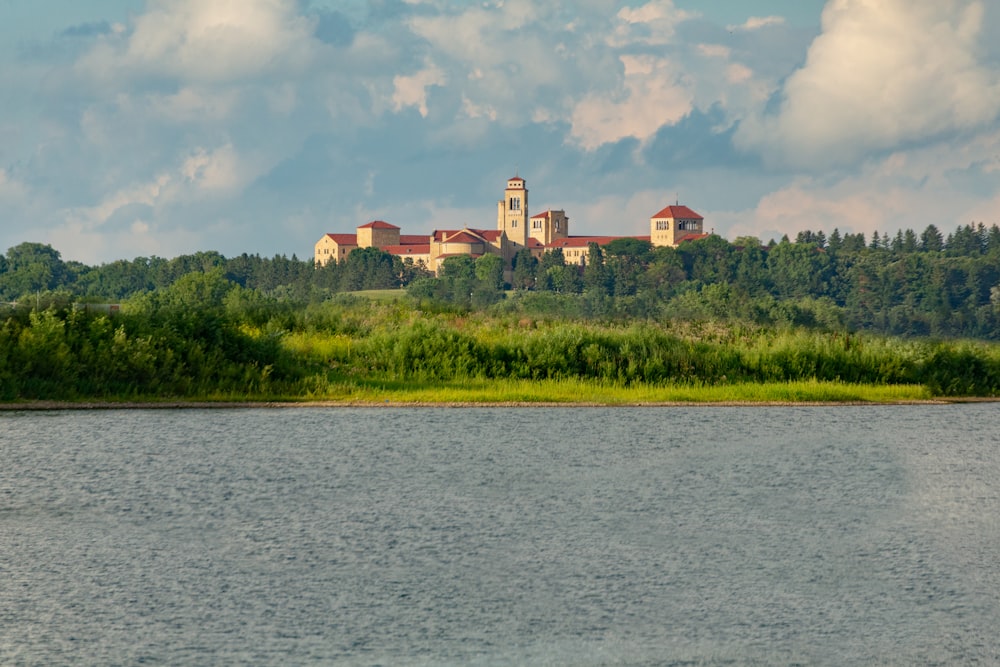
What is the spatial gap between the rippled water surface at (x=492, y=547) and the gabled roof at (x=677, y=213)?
154150mm

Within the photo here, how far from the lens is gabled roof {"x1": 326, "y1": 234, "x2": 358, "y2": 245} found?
159875 mm

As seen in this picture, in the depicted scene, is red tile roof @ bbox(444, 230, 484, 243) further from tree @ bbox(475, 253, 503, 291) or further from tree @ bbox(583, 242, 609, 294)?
tree @ bbox(583, 242, 609, 294)

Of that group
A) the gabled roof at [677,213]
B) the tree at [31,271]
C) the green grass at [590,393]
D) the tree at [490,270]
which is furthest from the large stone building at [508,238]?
the green grass at [590,393]

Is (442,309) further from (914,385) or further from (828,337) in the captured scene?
(914,385)

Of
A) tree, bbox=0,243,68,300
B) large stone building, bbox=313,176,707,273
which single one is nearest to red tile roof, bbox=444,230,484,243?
large stone building, bbox=313,176,707,273

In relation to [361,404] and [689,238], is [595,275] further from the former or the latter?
[361,404]

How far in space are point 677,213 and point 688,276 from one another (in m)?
27.5

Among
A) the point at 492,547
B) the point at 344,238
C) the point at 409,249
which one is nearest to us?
the point at 492,547

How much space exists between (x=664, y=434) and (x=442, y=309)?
11.5m

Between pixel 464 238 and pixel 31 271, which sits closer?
pixel 31 271

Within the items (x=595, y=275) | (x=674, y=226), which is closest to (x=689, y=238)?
(x=674, y=226)

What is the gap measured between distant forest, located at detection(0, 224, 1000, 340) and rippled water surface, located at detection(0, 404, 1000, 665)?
200 feet

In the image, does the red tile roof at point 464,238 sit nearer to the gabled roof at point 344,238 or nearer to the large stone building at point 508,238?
the large stone building at point 508,238

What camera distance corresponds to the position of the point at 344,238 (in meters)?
161
